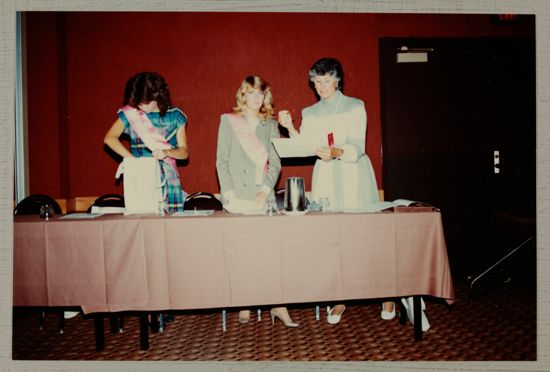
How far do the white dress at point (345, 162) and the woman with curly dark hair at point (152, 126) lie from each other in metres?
0.82

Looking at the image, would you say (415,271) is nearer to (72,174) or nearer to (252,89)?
(252,89)

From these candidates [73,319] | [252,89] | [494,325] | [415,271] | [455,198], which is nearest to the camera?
[415,271]

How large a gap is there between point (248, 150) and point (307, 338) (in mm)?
1079

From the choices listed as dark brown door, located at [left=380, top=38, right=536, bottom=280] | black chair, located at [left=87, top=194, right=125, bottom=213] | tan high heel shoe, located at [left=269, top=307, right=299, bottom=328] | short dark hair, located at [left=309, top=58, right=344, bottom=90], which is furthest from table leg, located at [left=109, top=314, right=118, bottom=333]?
dark brown door, located at [left=380, top=38, right=536, bottom=280]

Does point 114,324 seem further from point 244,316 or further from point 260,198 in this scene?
point 260,198

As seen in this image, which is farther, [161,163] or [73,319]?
[73,319]

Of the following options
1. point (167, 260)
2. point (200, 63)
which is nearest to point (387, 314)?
point (167, 260)

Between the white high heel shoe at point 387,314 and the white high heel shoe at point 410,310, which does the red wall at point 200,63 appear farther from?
the white high heel shoe at point 410,310

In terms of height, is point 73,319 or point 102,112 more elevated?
point 102,112

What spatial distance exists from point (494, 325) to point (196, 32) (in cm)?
334

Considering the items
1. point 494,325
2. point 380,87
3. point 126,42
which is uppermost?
point 126,42

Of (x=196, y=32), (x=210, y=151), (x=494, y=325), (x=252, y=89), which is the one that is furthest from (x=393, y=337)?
(x=196, y=32)

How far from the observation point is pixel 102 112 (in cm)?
377

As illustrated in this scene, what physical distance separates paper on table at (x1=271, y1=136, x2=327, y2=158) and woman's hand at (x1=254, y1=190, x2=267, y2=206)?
1.04 feet
